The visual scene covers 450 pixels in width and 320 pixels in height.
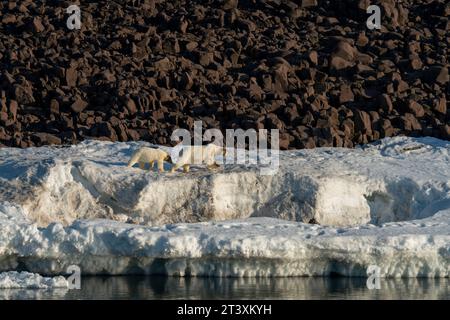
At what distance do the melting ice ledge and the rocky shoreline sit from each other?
293 centimetres

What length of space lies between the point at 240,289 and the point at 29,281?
3684 millimetres

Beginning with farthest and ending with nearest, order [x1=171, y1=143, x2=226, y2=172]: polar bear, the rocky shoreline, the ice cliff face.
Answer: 1. the rocky shoreline
2. [x1=171, y1=143, x2=226, y2=172]: polar bear
3. the ice cliff face

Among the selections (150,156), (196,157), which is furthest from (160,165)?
(196,157)

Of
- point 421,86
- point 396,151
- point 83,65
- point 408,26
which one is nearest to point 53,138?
point 83,65

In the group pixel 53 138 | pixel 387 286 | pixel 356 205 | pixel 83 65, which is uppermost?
pixel 83 65

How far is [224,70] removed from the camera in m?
38.6

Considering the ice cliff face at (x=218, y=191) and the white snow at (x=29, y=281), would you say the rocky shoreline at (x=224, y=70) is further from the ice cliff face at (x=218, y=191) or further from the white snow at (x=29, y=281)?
the white snow at (x=29, y=281)

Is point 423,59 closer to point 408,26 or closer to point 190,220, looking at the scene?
point 408,26

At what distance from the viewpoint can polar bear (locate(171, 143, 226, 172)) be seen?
28.0 m

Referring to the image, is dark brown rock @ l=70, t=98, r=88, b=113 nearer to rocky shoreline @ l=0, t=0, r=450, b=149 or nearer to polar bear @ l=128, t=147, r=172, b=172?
rocky shoreline @ l=0, t=0, r=450, b=149

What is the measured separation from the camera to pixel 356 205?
28266mm

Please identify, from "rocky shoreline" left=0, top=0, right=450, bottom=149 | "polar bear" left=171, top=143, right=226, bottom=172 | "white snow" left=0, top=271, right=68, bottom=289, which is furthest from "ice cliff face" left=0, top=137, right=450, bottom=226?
"rocky shoreline" left=0, top=0, right=450, bottom=149

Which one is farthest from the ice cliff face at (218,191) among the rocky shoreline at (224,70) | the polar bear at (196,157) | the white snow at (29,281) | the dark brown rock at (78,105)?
the dark brown rock at (78,105)

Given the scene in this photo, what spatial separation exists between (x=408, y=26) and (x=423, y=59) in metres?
3.62
